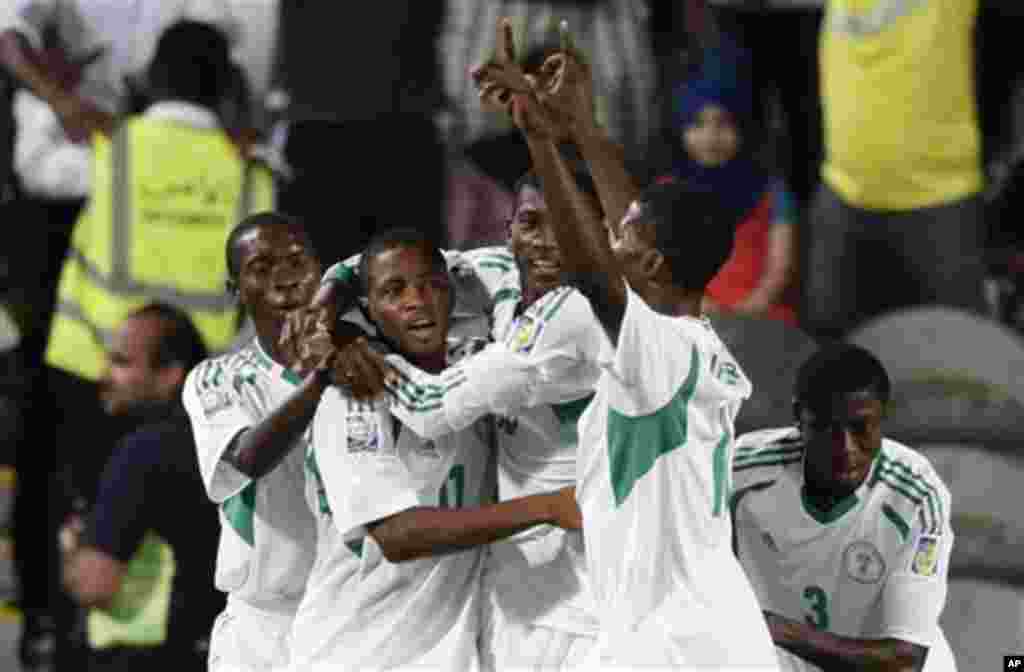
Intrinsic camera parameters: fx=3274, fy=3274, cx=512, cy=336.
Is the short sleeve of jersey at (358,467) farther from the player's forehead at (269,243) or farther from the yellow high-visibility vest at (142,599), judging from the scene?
the yellow high-visibility vest at (142,599)

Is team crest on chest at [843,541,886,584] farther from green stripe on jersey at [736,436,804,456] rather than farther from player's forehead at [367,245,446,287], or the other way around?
player's forehead at [367,245,446,287]

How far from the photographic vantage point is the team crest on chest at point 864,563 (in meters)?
7.76

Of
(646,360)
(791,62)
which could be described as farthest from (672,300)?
(791,62)

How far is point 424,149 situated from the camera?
35.8 ft

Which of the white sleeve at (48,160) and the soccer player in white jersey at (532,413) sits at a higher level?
the white sleeve at (48,160)

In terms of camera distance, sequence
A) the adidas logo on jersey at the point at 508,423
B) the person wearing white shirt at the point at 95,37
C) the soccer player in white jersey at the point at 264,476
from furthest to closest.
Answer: the person wearing white shirt at the point at 95,37, the soccer player in white jersey at the point at 264,476, the adidas logo on jersey at the point at 508,423

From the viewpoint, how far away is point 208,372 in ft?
26.1

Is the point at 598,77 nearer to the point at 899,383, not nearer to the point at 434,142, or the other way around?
the point at 434,142

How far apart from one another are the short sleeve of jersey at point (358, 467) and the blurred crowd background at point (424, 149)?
294cm

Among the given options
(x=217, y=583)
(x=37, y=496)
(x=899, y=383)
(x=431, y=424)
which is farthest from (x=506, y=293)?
(x=37, y=496)

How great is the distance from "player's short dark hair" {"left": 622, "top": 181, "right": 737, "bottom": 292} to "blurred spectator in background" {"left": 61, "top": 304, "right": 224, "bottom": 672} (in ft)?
9.07

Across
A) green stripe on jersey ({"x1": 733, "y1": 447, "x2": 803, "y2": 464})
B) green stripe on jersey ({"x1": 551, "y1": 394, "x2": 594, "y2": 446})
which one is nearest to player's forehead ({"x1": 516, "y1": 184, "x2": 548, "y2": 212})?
green stripe on jersey ({"x1": 551, "y1": 394, "x2": 594, "y2": 446})

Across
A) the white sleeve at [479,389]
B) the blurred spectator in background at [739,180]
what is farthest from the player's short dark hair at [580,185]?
the blurred spectator in background at [739,180]

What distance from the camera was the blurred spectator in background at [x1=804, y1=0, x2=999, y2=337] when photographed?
1071 cm
